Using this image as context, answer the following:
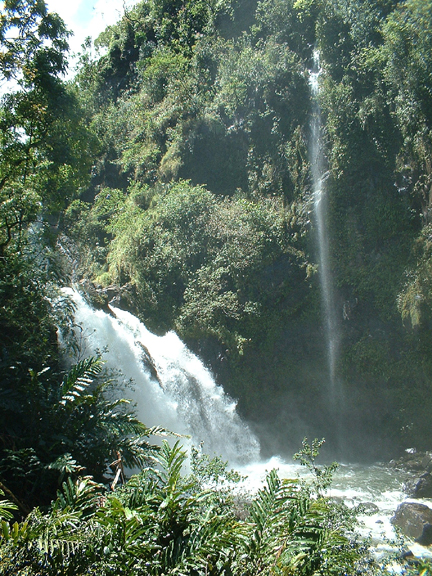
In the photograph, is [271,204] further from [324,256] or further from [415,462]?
[415,462]

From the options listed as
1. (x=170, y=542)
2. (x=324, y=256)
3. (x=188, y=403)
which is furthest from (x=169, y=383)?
(x=170, y=542)

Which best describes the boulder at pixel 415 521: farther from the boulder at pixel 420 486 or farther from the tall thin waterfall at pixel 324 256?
the tall thin waterfall at pixel 324 256

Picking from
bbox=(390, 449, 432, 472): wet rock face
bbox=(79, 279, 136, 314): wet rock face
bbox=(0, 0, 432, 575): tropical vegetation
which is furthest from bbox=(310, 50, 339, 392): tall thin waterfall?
bbox=(79, 279, 136, 314): wet rock face

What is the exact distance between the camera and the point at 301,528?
2.98m

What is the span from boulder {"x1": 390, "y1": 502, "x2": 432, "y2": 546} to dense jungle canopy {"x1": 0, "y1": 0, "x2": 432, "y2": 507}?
3.93 metres

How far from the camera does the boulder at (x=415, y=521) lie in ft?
29.2

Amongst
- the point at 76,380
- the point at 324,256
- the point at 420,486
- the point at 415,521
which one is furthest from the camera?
the point at 324,256

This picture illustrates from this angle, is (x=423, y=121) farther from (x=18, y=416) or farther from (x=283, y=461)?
(x=18, y=416)

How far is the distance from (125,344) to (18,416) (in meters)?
7.33

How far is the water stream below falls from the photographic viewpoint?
36.8 feet

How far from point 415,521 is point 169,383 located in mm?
7088

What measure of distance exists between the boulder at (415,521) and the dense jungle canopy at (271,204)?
393 centimetres

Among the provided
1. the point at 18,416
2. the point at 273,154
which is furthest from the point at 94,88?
the point at 18,416

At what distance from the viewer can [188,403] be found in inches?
513
